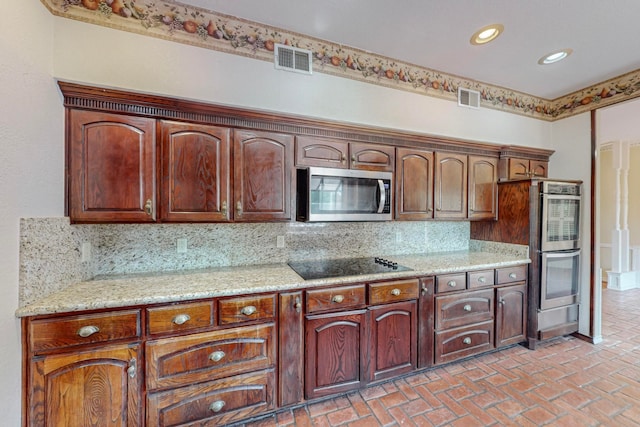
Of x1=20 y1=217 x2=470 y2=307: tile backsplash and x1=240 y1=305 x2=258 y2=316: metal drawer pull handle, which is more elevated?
x1=20 y1=217 x2=470 y2=307: tile backsplash

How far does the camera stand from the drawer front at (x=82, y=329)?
1.42 meters

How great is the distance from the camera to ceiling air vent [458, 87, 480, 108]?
2.92 meters

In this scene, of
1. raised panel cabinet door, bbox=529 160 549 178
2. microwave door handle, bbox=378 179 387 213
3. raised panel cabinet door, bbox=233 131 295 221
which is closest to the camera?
raised panel cabinet door, bbox=233 131 295 221

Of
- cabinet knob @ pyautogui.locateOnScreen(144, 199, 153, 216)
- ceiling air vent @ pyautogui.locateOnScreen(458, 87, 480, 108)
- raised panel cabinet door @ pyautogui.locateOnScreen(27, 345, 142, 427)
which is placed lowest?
raised panel cabinet door @ pyautogui.locateOnScreen(27, 345, 142, 427)

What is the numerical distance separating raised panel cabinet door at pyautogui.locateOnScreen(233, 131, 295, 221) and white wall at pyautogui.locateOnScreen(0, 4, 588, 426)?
0.28 m

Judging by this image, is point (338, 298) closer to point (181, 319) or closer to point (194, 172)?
point (181, 319)

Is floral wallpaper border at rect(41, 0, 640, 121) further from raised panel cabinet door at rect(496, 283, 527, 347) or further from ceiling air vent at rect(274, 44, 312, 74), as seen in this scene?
raised panel cabinet door at rect(496, 283, 527, 347)

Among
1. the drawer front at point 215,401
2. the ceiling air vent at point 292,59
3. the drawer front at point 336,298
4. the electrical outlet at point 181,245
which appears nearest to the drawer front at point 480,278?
the drawer front at point 336,298

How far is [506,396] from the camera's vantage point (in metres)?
2.14

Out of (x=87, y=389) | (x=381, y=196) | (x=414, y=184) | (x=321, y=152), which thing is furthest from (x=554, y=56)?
(x=87, y=389)

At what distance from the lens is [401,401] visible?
81.9 inches

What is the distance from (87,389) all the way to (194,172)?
1381mm

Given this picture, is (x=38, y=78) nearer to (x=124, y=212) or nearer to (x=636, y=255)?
(x=124, y=212)

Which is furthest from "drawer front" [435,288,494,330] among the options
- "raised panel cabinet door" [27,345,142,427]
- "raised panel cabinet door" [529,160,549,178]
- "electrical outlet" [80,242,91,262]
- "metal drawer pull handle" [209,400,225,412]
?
"electrical outlet" [80,242,91,262]
